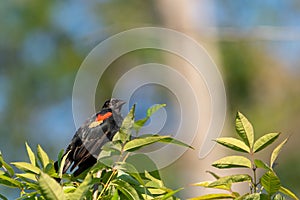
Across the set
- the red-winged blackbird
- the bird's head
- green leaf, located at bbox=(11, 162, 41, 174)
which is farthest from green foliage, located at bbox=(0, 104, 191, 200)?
the bird's head

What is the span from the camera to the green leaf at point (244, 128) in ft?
2.20

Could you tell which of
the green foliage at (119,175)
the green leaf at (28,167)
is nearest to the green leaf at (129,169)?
the green foliage at (119,175)

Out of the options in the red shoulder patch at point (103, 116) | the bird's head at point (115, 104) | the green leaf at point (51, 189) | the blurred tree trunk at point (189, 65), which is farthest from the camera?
the blurred tree trunk at point (189, 65)

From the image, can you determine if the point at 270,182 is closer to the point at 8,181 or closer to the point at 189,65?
the point at 8,181

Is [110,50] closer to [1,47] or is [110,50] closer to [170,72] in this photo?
[170,72]

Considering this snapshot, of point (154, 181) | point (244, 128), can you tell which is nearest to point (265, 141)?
point (244, 128)

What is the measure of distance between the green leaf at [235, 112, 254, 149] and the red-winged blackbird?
10.4 inches

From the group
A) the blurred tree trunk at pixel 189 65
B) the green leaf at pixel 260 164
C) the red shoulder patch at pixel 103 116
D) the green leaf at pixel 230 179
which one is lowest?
the green leaf at pixel 230 179

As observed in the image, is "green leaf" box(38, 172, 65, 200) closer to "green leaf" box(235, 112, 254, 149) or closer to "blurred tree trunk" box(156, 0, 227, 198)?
"green leaf" box(235, 112, 254, 149)

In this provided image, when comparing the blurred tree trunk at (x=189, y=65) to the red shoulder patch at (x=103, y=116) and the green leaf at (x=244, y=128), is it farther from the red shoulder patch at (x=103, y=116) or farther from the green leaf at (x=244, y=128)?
the green leaf at (x=244, y=128)

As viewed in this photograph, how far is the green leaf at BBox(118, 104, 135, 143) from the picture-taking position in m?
0.64

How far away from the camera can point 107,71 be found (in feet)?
21.5

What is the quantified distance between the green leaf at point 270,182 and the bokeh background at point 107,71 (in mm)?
5209

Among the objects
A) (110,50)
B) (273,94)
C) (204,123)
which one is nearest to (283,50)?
(273,94)
